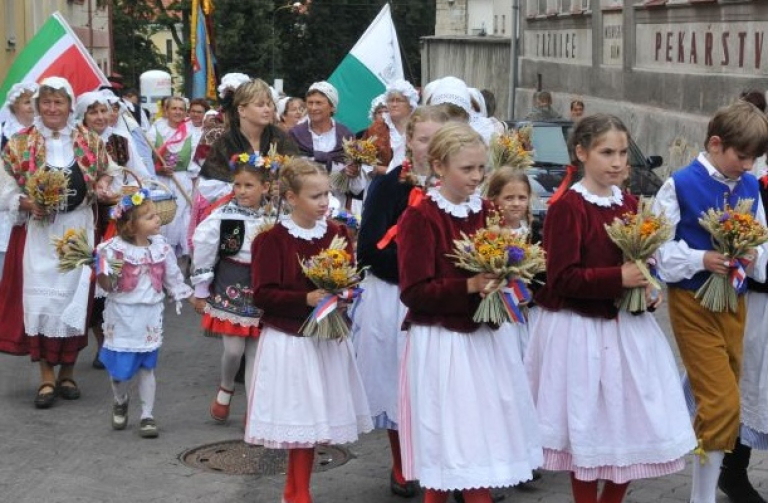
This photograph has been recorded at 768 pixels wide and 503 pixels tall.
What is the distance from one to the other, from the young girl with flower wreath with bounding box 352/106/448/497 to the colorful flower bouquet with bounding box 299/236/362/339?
231 millimetres

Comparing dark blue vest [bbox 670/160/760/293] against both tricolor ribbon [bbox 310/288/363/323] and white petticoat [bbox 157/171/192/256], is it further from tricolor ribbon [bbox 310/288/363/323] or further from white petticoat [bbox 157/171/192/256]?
white petticoat [bbox 157/171/192/256]

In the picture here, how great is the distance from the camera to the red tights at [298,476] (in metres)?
6.95

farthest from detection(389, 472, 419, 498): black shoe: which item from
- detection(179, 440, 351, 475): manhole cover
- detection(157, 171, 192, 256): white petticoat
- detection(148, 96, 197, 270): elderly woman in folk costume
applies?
detection(157, 171, 192, 256): white petticoat

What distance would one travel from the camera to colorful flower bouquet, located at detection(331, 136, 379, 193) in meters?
9.55

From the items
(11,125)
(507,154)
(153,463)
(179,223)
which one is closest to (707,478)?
(507,154)

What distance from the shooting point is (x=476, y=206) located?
6.21m

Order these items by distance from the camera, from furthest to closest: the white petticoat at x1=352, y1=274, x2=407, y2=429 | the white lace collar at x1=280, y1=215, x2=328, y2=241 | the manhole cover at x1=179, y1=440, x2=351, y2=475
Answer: the manhole cover at x1=179, y1=440, x2=351, y2=475 → the white petticoat at x1=352, y1=274, x2=407, y2=429 → the white lace collar at x1=280, y1=215, x2=328, y2=241

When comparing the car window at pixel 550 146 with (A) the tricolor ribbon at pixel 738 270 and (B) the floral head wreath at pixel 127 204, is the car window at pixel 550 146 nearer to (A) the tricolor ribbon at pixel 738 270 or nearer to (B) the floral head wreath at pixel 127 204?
(B) the floral head wreath at pixel 127 204

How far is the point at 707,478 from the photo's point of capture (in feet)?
22.0

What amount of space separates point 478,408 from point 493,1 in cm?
5329

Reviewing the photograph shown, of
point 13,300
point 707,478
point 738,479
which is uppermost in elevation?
point 13,300

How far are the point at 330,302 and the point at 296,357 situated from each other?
1.24ft

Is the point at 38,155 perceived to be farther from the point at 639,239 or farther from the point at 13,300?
the point at 639,239

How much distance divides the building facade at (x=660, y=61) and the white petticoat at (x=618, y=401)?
14.4 m
